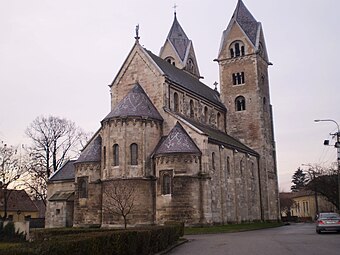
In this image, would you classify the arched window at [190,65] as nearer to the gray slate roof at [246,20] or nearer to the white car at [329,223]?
the gray slate roof at [246,20]

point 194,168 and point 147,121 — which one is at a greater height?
point 147,121

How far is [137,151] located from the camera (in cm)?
4100

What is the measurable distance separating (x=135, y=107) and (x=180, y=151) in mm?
6838

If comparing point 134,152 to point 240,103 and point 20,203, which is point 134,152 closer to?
point 240,103

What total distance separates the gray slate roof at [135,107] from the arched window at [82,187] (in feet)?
22.7

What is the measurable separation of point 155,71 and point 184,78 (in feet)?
27.4

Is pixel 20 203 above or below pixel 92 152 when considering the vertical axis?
below

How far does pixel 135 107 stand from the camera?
42.5m

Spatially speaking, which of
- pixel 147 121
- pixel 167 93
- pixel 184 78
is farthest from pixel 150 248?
pixel 184 78

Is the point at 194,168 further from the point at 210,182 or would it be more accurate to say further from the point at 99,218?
the point at 99,218

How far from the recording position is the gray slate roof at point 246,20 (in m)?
61.1

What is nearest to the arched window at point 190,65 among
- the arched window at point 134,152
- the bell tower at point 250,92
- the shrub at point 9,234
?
the bell tower at point 250,92

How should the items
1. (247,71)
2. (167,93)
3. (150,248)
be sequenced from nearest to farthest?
(150,248) < (167,93) < (247,71)

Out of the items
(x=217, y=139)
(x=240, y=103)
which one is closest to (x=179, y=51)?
(x=240, y=103)
